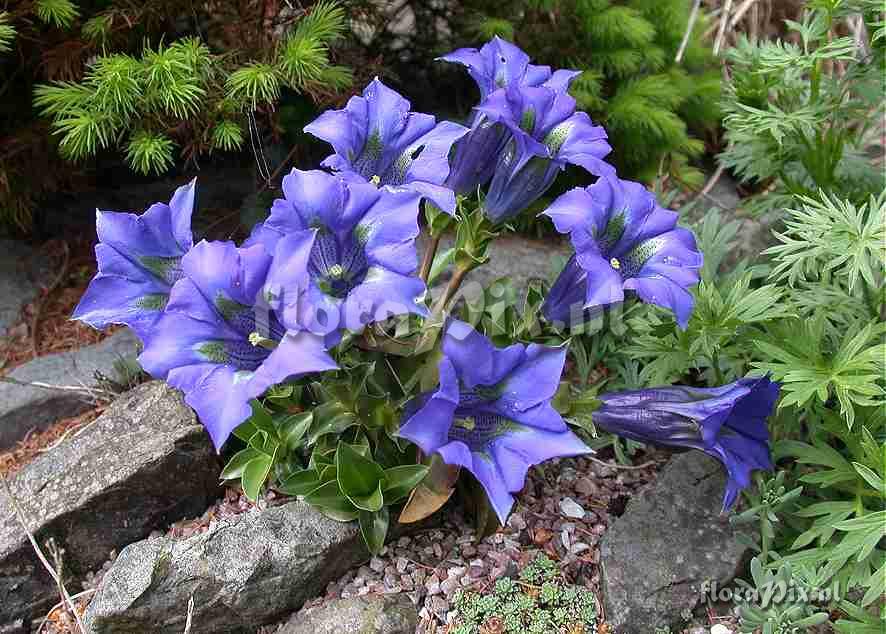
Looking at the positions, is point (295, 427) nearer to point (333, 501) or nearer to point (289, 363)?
point (333, 501)

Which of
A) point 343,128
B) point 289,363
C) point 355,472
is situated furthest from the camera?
point 355,472

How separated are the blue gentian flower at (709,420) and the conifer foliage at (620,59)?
3.89 feet

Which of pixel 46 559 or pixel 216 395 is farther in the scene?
pixel 46 559

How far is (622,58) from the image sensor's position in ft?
9.29

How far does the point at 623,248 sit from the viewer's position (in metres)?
1.84

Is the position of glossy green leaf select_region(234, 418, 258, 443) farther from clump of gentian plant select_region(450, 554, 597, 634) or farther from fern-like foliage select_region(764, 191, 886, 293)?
fern-like foliage select_region(764, 191, 886, 293)

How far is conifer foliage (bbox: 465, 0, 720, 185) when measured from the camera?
109 inches

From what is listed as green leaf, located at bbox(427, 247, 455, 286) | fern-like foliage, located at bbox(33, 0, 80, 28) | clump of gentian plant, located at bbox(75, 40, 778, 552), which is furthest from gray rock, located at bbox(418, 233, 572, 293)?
fern-like foliage, located at bbox(33, 0, 80, 28)

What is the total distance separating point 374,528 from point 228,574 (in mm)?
316

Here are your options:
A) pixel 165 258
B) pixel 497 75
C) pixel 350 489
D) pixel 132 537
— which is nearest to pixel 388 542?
pixel 350 489

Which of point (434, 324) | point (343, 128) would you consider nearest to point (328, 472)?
point (434, 324)

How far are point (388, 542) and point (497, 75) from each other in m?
1.08

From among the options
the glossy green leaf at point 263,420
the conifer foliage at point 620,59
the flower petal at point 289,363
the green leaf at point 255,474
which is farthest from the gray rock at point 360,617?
the conifer foliage at point 620,59

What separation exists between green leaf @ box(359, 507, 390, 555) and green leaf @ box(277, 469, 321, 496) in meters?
0.12
